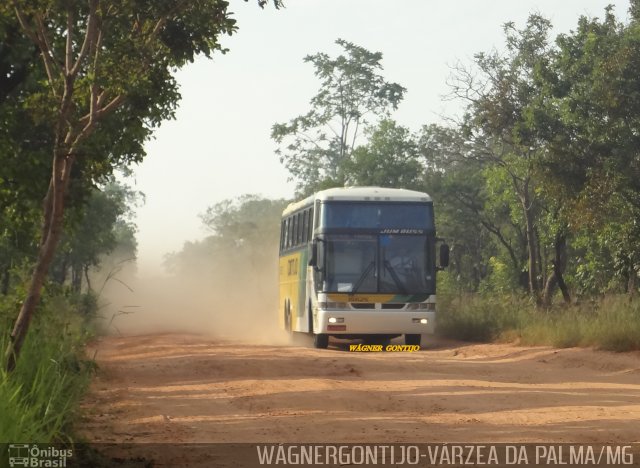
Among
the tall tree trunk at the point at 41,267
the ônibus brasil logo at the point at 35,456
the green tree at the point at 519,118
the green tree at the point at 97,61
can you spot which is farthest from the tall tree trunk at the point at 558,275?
the ônibus brasil logo at the point at 35,456

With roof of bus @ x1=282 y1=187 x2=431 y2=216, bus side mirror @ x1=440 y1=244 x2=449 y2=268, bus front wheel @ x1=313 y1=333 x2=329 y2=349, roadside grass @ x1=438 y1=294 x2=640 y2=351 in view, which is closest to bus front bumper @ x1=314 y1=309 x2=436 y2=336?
bus front wheel @ x1=313 y1=333 x2=329 y2=349

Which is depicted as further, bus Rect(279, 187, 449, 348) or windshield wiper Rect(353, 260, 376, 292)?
windshield wiper Rect(353, 260, 376, 292)

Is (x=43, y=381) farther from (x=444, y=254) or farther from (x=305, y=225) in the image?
(x=305, y=225)

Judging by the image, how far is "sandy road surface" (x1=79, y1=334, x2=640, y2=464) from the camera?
429 inches

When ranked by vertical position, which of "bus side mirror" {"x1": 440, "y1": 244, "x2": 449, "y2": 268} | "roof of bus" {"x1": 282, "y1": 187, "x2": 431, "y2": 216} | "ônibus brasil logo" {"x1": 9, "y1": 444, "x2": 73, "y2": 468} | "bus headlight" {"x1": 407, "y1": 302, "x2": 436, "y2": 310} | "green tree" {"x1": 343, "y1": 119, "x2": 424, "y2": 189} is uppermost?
"green tree" {"x1": 343, "y1": 119, "x2": 424, "y2": 189}

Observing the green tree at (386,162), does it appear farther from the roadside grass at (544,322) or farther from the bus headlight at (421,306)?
the bus headlight at (421,306)

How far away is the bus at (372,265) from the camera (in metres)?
25.8

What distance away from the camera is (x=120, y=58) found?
12352 millimetres

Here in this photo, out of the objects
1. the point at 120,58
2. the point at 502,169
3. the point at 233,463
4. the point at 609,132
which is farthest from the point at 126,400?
the point at 502,169

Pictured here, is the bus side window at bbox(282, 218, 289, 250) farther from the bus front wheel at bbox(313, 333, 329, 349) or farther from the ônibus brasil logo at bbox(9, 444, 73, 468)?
the ônibus brasil logo at bbox(9, 444, 73, 468)

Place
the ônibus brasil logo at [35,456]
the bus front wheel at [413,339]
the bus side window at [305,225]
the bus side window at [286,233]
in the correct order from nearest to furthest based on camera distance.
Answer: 1. the ônibus brasil logo at [35,456]
2. the bus front wheel at [413,339]
3. the bus side window at [305,225]
4. the bus side window at [286,233]

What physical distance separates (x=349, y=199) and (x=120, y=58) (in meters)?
14.5

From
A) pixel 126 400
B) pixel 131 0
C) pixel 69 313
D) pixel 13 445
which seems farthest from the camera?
pixel 69 313

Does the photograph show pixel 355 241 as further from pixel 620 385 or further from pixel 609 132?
pixel 620 385
